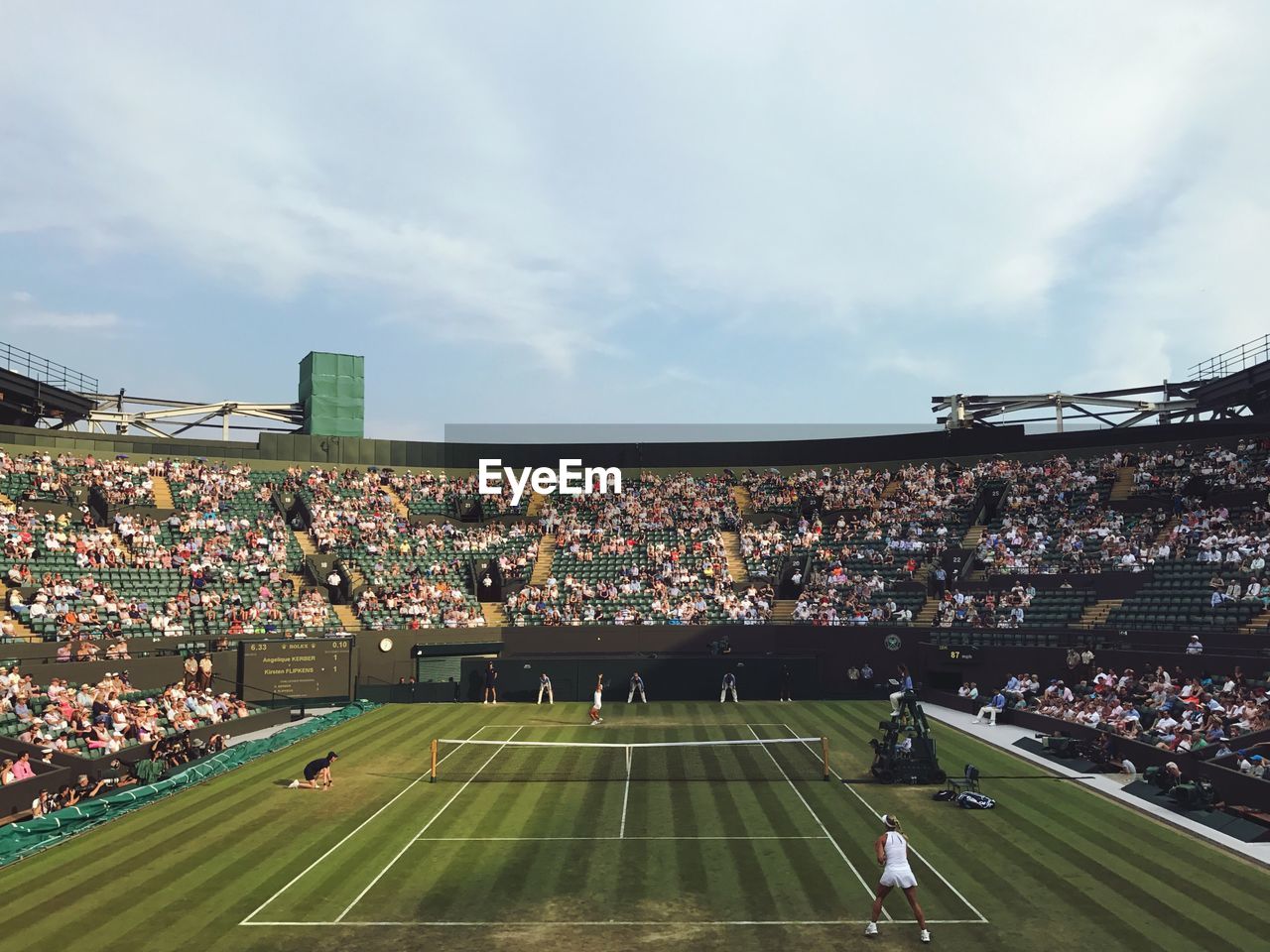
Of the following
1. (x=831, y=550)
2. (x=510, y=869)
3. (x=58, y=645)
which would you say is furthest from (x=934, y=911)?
(x=831, y=550)

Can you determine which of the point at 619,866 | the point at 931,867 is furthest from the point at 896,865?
the point at 619,866

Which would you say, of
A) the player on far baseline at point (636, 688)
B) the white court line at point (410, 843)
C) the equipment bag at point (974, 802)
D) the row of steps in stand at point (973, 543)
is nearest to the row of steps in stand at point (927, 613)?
the row of steps in stand at point (973, 543)

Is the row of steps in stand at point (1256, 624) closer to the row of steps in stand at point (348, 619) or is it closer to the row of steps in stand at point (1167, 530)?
the row of steps in stand at point (1167, 530)

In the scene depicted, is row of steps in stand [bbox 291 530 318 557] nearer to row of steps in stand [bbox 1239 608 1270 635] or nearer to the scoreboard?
the scoreboard

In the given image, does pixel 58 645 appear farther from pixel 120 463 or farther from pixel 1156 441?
pixel 1156 441

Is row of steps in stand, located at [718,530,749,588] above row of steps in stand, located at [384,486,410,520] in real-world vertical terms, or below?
below

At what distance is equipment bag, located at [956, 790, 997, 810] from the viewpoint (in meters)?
22.6

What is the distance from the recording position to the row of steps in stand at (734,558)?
2157 inches

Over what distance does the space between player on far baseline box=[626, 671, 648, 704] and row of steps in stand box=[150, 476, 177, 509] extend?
28.2 metres

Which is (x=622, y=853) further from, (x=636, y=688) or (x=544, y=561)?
(x=544, y=561)

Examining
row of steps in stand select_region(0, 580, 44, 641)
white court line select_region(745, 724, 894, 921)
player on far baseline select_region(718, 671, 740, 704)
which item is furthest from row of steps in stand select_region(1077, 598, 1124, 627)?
row of steps in stand select_region(0, 580, 44, 641)

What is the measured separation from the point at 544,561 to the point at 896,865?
44.1m

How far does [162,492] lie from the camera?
176 feet

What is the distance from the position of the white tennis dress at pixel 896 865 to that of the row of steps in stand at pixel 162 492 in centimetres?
4789
